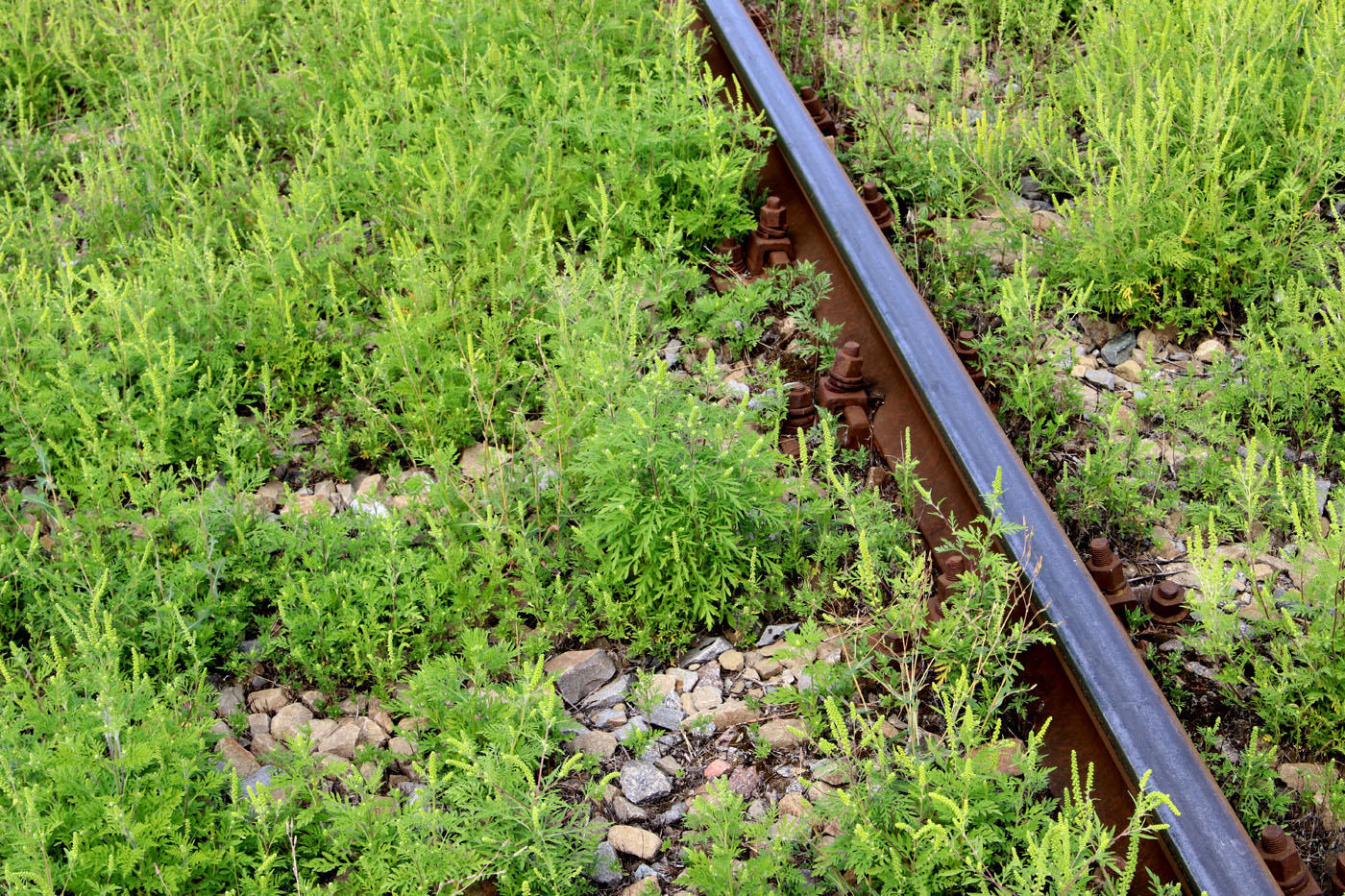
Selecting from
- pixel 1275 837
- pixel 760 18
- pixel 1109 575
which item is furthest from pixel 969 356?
pixel 760 18

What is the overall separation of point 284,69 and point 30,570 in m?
3.10

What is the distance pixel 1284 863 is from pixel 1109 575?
2.76 feet

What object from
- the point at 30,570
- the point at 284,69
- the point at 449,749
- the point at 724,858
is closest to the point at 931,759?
the point at 724,858

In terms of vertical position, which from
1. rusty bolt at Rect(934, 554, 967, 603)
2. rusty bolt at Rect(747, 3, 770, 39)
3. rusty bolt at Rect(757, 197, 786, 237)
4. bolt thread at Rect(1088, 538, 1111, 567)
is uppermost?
rusty bolt at Rect(747, 3, 770, 39)

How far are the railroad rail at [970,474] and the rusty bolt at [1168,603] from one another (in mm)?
93

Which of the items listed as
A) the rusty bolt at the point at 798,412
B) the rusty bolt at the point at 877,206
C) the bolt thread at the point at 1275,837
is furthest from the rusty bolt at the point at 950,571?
the rusty bolt at the point at 877,206

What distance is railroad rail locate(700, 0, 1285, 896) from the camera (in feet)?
8.28

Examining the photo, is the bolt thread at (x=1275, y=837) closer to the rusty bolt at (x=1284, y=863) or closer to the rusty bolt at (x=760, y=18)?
the rusty bolt at (x=1284, y=863)

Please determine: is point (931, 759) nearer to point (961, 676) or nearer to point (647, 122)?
point (961, 676)

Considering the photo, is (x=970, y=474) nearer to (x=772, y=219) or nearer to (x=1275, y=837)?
(x=1275, y=837)

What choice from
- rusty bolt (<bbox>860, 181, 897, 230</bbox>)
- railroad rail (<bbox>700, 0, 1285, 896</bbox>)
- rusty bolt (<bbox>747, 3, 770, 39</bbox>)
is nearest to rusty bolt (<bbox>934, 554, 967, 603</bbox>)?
railroad rail (<bbox>700, 0, 1285, 896</bbox>)

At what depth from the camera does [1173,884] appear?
2453 millimetres

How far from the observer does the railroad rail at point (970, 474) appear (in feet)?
8.28

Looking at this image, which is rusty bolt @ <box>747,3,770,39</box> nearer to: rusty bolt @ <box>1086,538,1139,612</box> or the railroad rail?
the railroad rail
